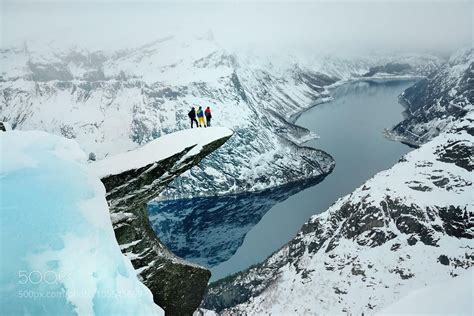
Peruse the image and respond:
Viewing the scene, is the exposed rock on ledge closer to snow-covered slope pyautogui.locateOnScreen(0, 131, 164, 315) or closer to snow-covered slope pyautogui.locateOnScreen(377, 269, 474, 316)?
snow-covered slope pyautogui.locateOnScreen(0, 131, 164, 315)

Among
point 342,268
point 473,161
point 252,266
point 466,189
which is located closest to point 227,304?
point 252,266

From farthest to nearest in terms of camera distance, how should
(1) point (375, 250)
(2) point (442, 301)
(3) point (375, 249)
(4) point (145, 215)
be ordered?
(3) point (375, 249) → (1) point (375, 250) → (4) point (145, 215) → (2) point (442, 301)

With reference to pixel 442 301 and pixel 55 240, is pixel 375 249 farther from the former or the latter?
pixel 55 240

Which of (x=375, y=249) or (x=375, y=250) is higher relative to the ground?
(x=375, y=249)

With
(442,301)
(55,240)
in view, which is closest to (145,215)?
(55,240)

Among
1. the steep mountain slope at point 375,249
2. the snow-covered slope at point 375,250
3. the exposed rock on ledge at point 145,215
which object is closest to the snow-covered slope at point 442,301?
the exposed rock on ledge at point 145,215

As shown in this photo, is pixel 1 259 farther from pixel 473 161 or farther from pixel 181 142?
pixel 473 161
